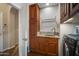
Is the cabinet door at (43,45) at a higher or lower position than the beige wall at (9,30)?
lower

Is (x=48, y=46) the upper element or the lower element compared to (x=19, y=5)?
lower

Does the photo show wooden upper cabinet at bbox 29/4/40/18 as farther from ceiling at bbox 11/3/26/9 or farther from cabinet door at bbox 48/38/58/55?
cabinet door at bbox 48/38/58/55

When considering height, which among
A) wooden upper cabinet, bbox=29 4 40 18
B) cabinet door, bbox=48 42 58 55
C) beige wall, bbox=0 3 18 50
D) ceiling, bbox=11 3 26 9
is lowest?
cabinet door, bbox=48 42 58 55

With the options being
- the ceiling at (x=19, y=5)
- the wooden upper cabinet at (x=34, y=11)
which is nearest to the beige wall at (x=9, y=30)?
the ceiling at (x=19, y=5)

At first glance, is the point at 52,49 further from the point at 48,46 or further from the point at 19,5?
the point at 19,5

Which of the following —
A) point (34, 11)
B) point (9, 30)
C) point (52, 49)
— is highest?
→ point (34, 11)

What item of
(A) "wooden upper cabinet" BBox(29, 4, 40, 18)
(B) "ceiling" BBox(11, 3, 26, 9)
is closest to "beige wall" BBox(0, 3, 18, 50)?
(B) "ceiling" BBox(11, 3, 26, 9)

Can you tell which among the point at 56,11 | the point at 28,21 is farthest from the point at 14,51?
the point at 56,11

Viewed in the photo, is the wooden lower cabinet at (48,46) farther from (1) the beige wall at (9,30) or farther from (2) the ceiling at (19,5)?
(2) the ceiling at (19,5)

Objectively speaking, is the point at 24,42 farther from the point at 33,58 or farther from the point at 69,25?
the point at 69,25

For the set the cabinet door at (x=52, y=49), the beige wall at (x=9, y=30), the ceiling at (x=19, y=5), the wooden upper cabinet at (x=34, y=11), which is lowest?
the cabinet door at (x=52, y=49)

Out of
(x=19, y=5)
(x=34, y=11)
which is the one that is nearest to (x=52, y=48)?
(x=34, y=11)

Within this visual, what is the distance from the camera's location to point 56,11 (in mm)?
1396

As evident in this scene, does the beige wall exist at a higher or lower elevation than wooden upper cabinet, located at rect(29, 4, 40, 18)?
lower
